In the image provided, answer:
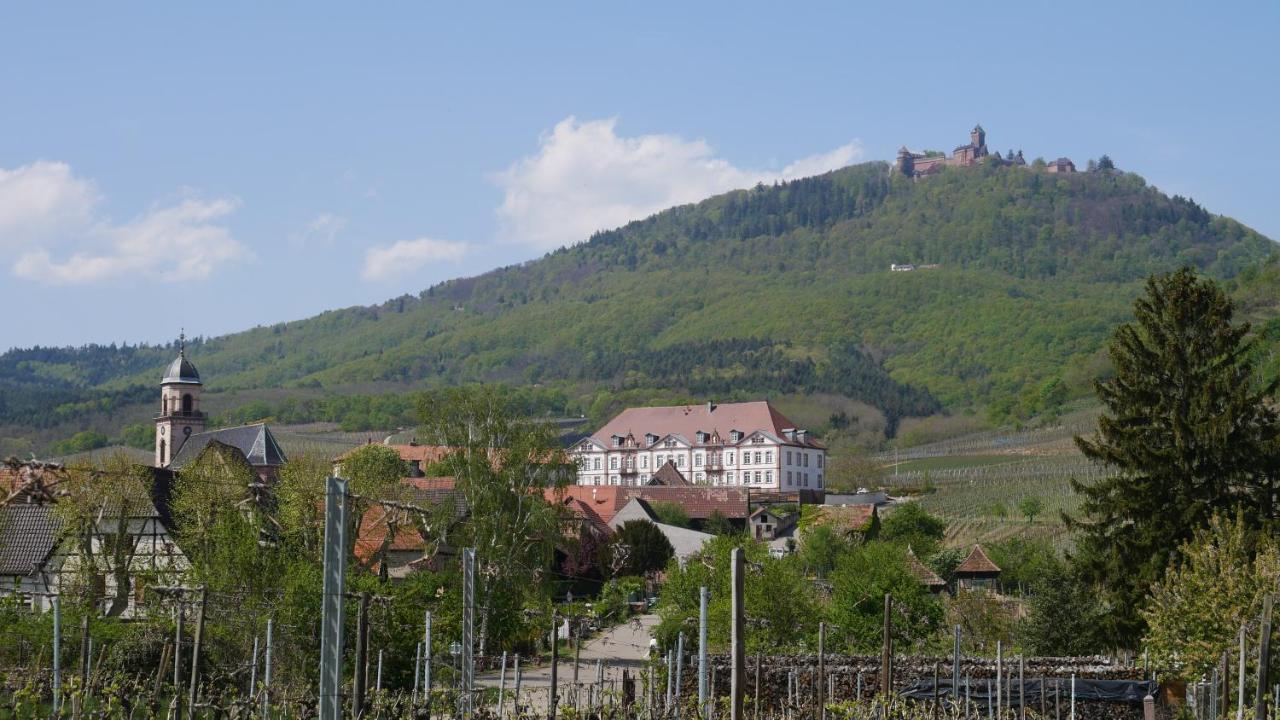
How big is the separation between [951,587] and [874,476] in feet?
187

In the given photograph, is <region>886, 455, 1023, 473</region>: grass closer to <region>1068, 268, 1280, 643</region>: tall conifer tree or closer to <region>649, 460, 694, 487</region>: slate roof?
<region>649, 460, 694, 487</region>: slate roof

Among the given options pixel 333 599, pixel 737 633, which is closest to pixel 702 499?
pixel 737 633

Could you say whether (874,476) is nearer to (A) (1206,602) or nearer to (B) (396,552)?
(B) (396,552)

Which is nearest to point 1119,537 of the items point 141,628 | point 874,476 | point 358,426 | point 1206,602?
point 1206,602

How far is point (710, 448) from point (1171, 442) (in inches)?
3763

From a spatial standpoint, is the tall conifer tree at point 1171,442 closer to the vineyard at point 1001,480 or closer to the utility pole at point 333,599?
the vineyard at point 1001,480

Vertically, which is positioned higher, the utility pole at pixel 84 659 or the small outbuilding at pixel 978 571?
the utility pole at pixel 84 659

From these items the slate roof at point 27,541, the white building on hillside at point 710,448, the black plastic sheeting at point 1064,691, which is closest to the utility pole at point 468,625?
the black plastic sheeting at point 1064,691

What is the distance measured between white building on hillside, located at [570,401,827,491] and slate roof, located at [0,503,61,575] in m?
82.5

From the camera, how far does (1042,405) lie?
165375mm

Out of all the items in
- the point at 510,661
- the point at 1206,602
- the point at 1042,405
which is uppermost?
the point at 1042,405

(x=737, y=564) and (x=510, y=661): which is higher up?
(x=737, y=564)

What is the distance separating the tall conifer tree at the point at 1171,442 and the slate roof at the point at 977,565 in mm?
27913

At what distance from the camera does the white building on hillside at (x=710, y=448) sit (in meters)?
124
